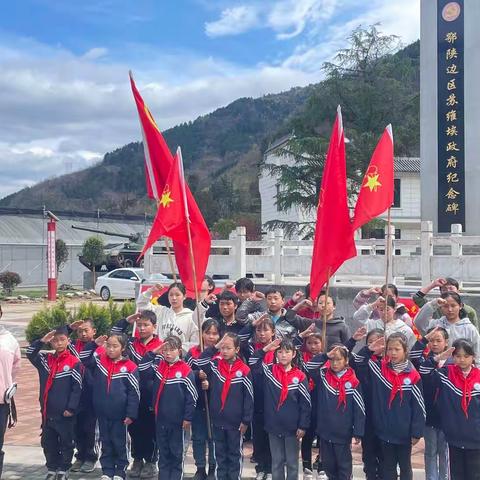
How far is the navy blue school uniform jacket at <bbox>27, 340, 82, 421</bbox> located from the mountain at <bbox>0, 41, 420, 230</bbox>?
19935 mm

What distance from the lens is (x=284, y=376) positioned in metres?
5.03

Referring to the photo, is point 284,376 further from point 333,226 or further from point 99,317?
point 99,317

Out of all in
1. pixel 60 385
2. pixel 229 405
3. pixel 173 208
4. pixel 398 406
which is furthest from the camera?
pixel 173 208

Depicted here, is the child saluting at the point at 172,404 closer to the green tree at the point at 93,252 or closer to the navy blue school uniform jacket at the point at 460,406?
the navy blue school uniform jacket at the point at 460,406

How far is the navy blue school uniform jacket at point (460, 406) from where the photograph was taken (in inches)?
177

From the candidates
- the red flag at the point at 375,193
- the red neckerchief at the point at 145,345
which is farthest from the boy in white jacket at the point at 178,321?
the red flag at the point at 375,193

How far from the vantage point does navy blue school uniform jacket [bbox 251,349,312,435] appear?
16.3 ft

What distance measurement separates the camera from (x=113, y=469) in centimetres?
530

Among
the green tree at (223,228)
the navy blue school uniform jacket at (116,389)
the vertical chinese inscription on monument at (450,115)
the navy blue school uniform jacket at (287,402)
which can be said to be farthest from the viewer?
the green tree at (223,228)

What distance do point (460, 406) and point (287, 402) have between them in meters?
1.22

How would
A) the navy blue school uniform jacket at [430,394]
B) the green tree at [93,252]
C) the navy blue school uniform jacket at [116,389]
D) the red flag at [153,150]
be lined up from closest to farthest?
1. the navy blue school uniform jacket at [430,394]
2. the navy blue school uniform jacket at [116,389]
3. the red flag at [153,150]
4. the green tree at [93,252]

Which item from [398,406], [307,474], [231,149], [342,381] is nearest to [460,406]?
[398,406]

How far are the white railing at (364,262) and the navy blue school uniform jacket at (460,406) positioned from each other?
18.0ft

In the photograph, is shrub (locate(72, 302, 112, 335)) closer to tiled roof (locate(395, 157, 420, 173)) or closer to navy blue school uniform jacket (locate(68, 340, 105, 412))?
navy blue school uniform jacket (locate(68, 340, 105, 412))
